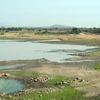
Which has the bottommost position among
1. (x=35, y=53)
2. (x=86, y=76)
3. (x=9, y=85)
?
(x=35, y=53)

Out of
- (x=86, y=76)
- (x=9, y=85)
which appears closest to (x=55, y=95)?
(x=9, y=85)

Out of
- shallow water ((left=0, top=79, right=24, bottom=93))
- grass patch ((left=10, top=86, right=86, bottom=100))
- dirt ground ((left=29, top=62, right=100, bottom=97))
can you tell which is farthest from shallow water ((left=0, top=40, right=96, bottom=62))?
grass patch ((left=10, top=86, right=86, bottom=100))

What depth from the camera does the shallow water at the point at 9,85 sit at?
931 inches

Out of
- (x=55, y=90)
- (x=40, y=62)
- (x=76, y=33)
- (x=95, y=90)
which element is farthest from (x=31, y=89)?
(x=76, y=33)

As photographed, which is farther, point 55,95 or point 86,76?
point 86,76

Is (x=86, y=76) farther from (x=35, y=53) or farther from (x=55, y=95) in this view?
(x=35, y=53)

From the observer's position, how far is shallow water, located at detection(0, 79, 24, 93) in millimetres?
23644

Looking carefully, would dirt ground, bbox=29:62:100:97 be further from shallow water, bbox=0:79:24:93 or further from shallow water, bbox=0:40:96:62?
shallow water, bbox=0:40:96:62

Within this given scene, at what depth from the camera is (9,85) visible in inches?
999

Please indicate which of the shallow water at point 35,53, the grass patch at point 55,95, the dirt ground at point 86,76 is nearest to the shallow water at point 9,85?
the grass patch at point 55,95

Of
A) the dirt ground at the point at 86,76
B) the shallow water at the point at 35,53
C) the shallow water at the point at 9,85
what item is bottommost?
the shallow water at the point at 35,53

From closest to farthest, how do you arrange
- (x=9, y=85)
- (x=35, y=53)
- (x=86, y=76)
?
(x=9, y=85)
(x=86, y=76)
(x=35, y=53)

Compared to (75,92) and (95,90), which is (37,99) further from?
(95,90)

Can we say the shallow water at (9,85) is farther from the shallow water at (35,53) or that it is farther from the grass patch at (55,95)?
the shallow water at (35,53)
